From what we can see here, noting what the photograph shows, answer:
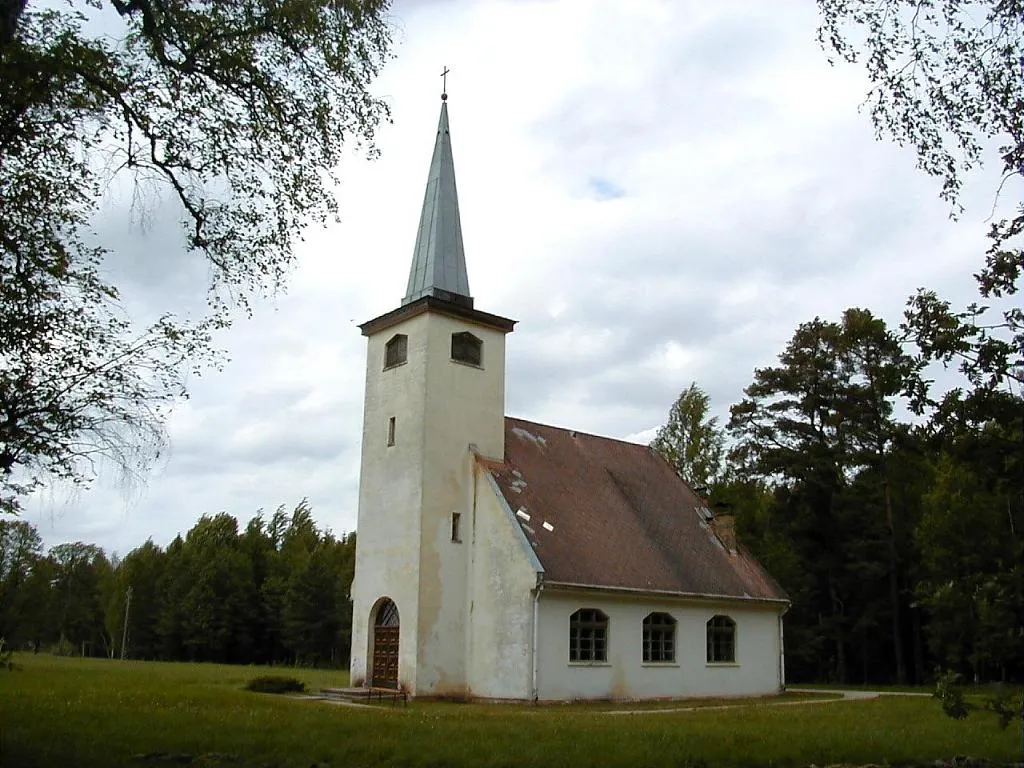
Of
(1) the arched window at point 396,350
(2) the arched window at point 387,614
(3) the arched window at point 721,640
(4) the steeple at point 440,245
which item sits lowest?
(3) the arched window at point 721,640

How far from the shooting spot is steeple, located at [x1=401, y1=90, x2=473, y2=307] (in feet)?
90.0

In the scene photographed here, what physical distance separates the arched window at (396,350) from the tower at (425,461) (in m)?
0.03

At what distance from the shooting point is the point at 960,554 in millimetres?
36125

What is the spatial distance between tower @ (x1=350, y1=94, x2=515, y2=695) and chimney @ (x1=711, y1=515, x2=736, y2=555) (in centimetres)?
903

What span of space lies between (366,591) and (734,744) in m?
14.9

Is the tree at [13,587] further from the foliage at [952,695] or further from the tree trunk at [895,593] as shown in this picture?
the foliage at [952,695]

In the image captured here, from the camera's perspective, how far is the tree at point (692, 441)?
1791 inches

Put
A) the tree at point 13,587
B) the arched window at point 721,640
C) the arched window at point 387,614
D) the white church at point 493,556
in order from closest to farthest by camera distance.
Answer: the white church at point 493,556 < the arched window at point 387,614 < the arched window at point 721,640 < the tree at point 13,587

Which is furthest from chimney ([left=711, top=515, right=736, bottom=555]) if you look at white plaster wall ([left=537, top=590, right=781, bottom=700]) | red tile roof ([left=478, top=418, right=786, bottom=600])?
white plaster wall ([left=537, top=590, right=781, bottom=700])

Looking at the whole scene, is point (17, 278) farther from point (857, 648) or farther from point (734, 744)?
point (857, 648)

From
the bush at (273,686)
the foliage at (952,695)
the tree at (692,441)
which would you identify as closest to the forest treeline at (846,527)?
the tree at (692,441)

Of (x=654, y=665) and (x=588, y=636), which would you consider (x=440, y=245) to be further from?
(x=654, y=665)

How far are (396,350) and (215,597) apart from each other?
36830mm

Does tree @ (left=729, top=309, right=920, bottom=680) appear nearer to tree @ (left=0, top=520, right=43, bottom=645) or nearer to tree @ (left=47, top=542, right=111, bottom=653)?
tree @ (left=0, top=520, right=43, bottom=645)
